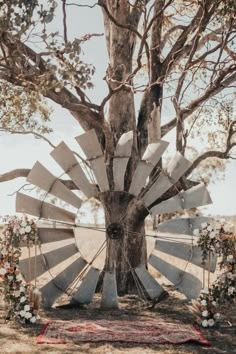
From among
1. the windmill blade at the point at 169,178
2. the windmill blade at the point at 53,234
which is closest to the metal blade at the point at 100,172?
the windmill blade at the point at 169,178

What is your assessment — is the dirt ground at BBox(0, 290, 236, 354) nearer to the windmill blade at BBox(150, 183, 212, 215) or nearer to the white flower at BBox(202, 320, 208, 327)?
the white flower at BBox(202, 320, 208, 327)

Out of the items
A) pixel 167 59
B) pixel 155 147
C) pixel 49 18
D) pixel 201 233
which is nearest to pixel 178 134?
pixel 155 147

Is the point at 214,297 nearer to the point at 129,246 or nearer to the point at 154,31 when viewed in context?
the point at 129,246

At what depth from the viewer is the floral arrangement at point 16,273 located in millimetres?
8094

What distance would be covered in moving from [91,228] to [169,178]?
5.06 feet

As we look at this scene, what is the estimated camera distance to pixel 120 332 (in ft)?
24.5

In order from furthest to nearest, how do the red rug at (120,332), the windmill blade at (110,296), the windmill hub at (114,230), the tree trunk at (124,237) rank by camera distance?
1. the tree trunk at (124,237)
2. the windmill hub at (114,230)
3. the windmill blade at (110,296)
4. the red rug at (120,332)

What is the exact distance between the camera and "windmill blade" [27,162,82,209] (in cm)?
935

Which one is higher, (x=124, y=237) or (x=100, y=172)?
(x=100, y=172)

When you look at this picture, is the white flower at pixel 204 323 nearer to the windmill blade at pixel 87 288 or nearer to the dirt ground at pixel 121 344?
the dirt ground at pixel 121 344

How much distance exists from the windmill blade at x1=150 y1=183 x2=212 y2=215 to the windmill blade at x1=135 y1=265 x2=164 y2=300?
3.16 ft

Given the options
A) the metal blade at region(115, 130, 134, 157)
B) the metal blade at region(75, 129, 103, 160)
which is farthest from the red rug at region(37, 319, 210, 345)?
the metal blade at region(115, 130, 134, 157)

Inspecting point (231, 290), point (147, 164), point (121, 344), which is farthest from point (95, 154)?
point (121, 344)

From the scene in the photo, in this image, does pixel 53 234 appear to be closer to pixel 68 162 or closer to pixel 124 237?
pixel 68 162
